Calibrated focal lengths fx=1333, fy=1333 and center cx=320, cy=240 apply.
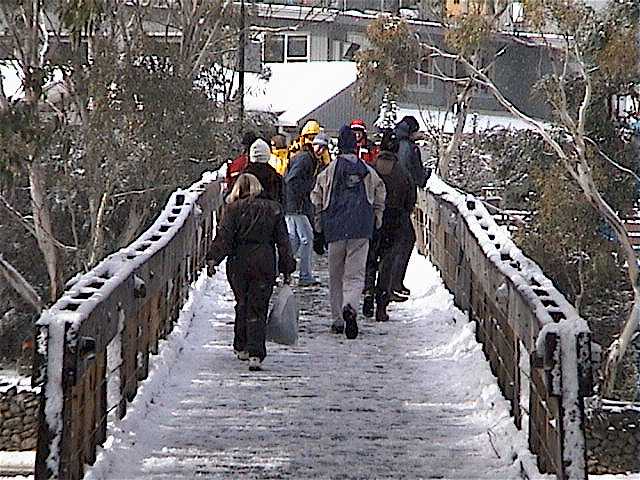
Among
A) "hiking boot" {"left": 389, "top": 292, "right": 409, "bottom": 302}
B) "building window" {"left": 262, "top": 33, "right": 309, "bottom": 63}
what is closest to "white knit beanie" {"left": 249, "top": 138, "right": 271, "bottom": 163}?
"hiking boot" {"left": 389, "top": 292, "right": 409, "bottom": 302}

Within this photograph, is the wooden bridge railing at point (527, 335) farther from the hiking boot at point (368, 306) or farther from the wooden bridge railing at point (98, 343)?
the wooden bridge railing at point (98, 343)

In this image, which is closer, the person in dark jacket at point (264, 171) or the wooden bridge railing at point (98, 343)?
the wooden bridge railing at point (98, 343)

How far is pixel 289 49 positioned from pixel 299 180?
35.7m

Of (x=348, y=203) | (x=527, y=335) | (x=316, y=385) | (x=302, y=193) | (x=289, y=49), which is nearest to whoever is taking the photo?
(x=527, y=335)

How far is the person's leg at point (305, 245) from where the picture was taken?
12.8 metres

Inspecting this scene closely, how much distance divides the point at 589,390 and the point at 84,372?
7.48 ft

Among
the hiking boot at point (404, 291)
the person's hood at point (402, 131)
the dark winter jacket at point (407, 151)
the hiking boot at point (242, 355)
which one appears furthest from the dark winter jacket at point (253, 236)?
the person's hood at point (402, 131)

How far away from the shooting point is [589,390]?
5867 millimetres

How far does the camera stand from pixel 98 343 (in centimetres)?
631

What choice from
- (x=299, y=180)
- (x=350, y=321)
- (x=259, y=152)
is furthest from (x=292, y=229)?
(x=259, y=152)

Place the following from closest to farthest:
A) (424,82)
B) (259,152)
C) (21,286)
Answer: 1. (259,152)
2. (21,286)
3. (424,82)

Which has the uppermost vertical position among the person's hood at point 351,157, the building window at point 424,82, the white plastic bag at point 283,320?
the person's hood at point 351,157

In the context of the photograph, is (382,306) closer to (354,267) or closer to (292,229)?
(354,267)

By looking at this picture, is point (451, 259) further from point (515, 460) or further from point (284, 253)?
point (515, 460)
